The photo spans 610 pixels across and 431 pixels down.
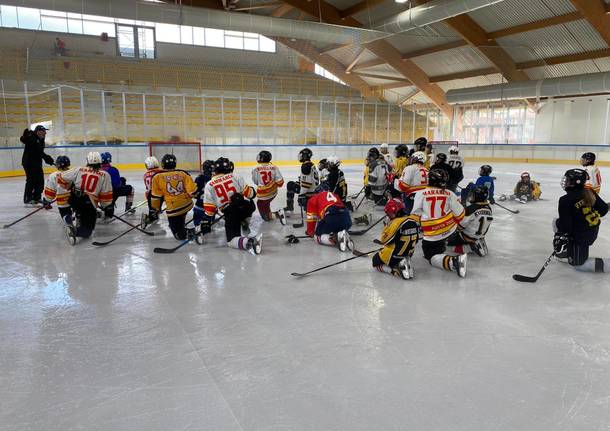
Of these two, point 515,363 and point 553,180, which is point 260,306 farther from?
point 553,180

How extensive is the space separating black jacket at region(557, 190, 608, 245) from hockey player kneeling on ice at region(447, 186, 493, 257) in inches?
28.4

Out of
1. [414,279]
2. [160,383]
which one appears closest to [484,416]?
[160,383]

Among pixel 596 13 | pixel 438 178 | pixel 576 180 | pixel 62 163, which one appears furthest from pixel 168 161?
pixel 596 13

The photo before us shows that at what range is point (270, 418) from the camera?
2.06 m

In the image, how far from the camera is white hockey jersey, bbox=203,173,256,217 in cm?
506

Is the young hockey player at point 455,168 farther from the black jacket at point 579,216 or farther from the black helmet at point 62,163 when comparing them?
the black helmet at point 62,163

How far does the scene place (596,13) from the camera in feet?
45.3

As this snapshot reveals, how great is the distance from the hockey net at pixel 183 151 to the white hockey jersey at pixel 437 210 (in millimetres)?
12230

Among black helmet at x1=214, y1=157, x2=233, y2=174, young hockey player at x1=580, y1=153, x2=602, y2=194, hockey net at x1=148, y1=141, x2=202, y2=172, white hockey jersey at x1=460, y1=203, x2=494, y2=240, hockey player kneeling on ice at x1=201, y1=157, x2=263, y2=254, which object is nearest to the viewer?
white hockey jersey at x1=460, y1=203, x2=494, y2=240

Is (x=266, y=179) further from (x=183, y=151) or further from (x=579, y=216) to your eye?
(x=183, y=151)

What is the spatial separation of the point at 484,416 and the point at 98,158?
18.0ft

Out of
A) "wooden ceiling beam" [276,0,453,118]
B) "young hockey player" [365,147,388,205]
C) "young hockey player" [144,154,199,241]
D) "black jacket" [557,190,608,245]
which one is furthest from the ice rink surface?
"wooden ceiling beam" [276,0,453,118]

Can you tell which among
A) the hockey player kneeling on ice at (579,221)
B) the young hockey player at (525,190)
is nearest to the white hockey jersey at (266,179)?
the hockey player kneeling on ice at (579,221)

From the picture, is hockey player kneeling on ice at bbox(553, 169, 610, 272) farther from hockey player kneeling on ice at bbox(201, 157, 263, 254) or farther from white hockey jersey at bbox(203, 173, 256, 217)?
white hockey jersey at bbox(203, 173, 256, 217)
